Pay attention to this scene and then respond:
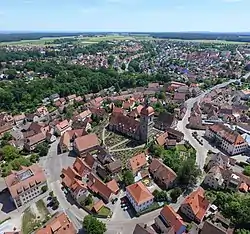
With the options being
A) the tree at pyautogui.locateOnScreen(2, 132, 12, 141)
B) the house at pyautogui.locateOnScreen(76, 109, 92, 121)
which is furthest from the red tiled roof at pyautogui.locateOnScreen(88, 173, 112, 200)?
the house at pyautogui.locateOnScreen(76, 109, 92, 121)

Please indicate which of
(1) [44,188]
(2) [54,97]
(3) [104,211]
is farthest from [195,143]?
(2) [54,97]

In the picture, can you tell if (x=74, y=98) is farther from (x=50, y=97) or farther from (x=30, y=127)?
(x=30, y=127)

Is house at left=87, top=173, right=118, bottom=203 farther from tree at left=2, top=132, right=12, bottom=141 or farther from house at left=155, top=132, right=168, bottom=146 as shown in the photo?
tree at left=2, top=132, right=12, bottom=141

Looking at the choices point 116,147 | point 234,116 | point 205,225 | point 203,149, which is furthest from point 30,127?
point 234,116

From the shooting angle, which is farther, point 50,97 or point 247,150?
point 50,97

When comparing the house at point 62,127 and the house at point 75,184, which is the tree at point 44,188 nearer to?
the house at point 75,184
